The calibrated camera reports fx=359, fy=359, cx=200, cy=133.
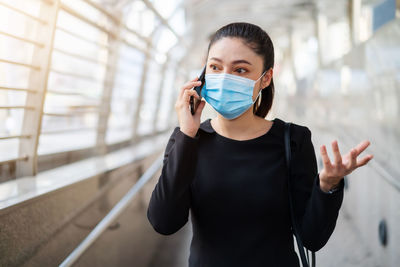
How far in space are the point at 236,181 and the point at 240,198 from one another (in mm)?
73

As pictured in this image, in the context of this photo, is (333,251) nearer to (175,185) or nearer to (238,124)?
(238,124)

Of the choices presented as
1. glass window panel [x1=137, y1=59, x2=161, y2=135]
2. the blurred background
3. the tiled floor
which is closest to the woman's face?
the blurred background

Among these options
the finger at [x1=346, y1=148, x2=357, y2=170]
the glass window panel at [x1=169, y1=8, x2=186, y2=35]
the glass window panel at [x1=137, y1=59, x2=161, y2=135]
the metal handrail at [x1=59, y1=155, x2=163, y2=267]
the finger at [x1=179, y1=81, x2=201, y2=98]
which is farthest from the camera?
the glass window panel at [x1=137, y1=59, x2=161, y2=135]

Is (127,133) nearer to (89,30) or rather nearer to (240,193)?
(89,30)

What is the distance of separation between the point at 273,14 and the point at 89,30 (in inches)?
291

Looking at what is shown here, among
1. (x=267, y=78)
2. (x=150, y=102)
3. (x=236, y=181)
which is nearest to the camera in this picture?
(x=236, y=181)

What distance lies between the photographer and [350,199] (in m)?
4.25

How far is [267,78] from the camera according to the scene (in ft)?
5.70

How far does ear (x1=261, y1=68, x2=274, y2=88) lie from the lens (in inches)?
67.5

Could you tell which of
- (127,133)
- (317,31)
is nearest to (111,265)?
(127,133)

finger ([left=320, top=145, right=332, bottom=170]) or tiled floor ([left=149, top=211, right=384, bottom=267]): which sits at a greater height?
finger ([left=320, top=145, right=332, bottom=170])

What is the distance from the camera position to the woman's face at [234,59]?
5.12 ft

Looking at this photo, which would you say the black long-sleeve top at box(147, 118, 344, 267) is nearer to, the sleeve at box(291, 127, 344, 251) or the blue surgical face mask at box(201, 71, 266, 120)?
the sleeve at box(291, 127, 344, 251)

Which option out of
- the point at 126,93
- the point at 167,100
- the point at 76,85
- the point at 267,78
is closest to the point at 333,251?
the point at 267,78
